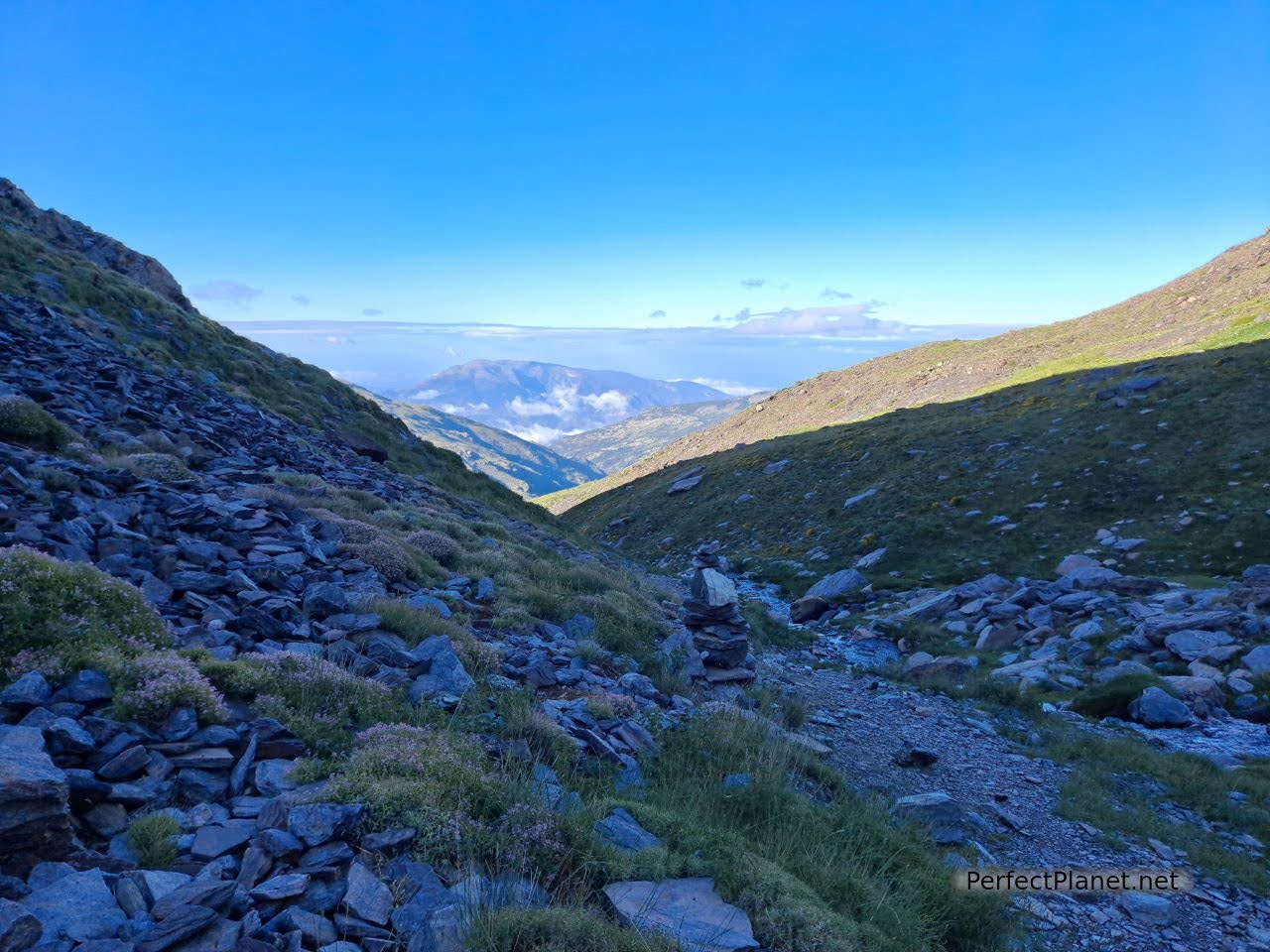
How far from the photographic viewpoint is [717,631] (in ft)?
53.0

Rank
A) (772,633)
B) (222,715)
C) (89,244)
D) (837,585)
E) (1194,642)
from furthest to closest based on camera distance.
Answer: (89,244) < (837,585) < (772,633) < (1194,642) < (222,715)

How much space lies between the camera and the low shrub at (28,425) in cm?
1252

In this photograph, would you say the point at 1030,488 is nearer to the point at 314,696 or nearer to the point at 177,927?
the point at 314,696

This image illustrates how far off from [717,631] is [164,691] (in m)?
12.1

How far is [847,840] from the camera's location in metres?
6.60

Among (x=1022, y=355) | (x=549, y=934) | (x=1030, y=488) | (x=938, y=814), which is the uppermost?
(x=1022, y=355)

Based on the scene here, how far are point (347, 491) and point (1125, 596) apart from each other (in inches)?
868

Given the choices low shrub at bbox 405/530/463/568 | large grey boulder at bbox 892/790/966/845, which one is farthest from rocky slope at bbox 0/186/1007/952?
low shrub at bbox 405/530/463/568

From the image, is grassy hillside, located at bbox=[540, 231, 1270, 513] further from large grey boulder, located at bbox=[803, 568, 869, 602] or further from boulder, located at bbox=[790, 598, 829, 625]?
boulder, located at bbox=[790, 598, 829, 625]

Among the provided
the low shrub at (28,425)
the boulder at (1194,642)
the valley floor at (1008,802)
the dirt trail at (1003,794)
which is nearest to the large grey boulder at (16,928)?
the valley floor at (1008,802)

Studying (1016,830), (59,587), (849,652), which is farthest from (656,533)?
(59,587)

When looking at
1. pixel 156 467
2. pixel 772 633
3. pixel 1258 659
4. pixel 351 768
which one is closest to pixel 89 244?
pixel 156 467

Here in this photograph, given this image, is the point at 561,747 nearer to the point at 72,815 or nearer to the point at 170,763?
the point at 170,763

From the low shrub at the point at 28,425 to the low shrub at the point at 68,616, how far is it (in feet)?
25.7
